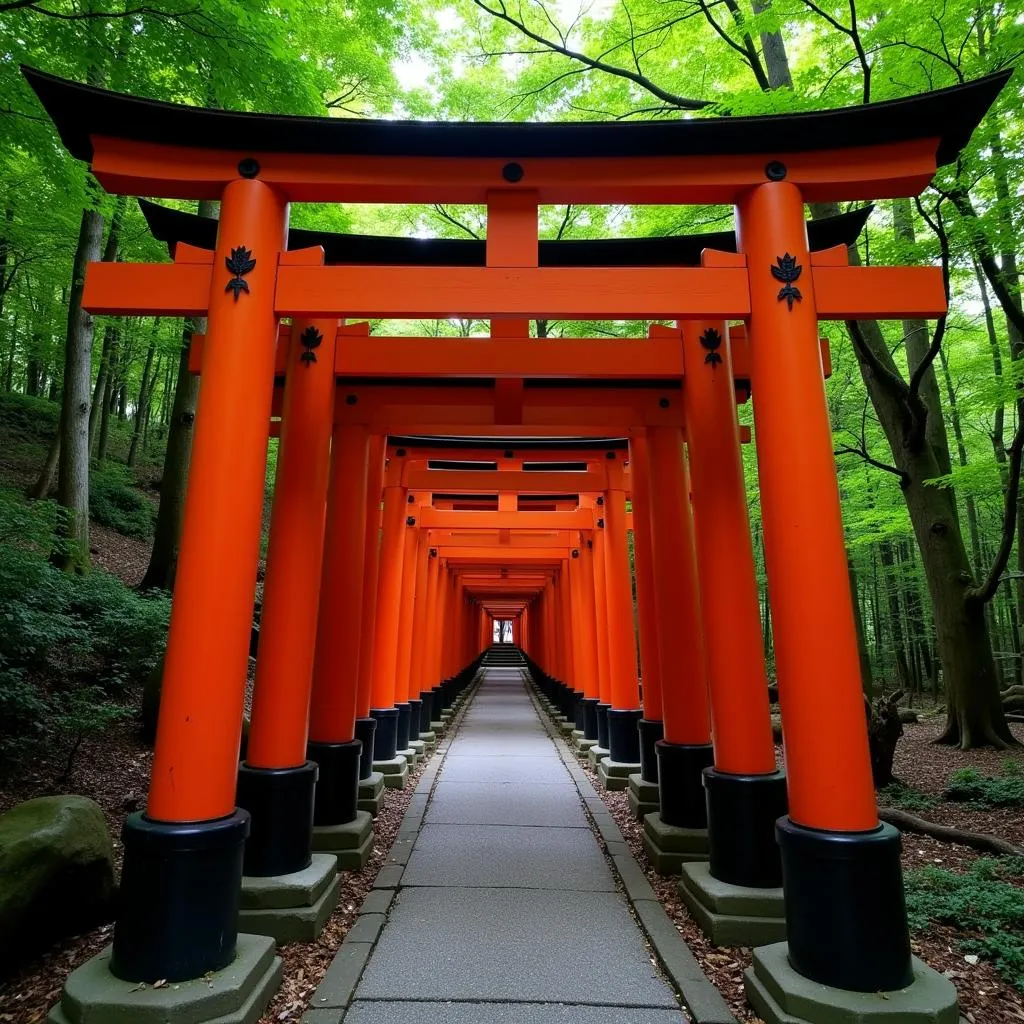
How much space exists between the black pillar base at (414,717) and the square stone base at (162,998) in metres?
6.33

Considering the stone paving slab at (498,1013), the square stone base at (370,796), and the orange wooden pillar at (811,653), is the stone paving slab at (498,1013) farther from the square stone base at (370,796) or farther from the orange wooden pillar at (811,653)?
the square stone base at (370,796)

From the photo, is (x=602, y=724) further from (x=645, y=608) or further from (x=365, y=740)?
(x=365, y=740)

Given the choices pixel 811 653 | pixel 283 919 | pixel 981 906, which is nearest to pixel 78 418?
pixel 283 919

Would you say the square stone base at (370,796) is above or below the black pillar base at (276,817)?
below

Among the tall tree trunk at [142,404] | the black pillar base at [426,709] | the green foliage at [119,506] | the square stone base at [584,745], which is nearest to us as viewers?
the square stone base at [584,745]

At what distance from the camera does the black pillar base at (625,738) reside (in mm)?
7766

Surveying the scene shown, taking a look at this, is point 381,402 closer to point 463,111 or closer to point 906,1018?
point 906,1018

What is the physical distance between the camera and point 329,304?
3387 millimetres

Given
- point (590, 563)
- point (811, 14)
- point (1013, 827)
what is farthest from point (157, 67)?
point (1013, 827)

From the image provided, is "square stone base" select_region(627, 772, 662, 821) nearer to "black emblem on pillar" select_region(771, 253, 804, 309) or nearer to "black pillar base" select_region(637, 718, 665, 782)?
"black pillar base" select_region(637, 718, 665, 782)

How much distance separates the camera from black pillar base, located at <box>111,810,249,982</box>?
2.72 meters

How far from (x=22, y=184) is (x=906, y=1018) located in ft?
41.7

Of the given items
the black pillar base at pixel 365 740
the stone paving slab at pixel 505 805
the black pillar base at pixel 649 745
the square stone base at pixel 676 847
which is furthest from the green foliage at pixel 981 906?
the black pillar base at pixel 365 740

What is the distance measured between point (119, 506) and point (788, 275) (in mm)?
16175
